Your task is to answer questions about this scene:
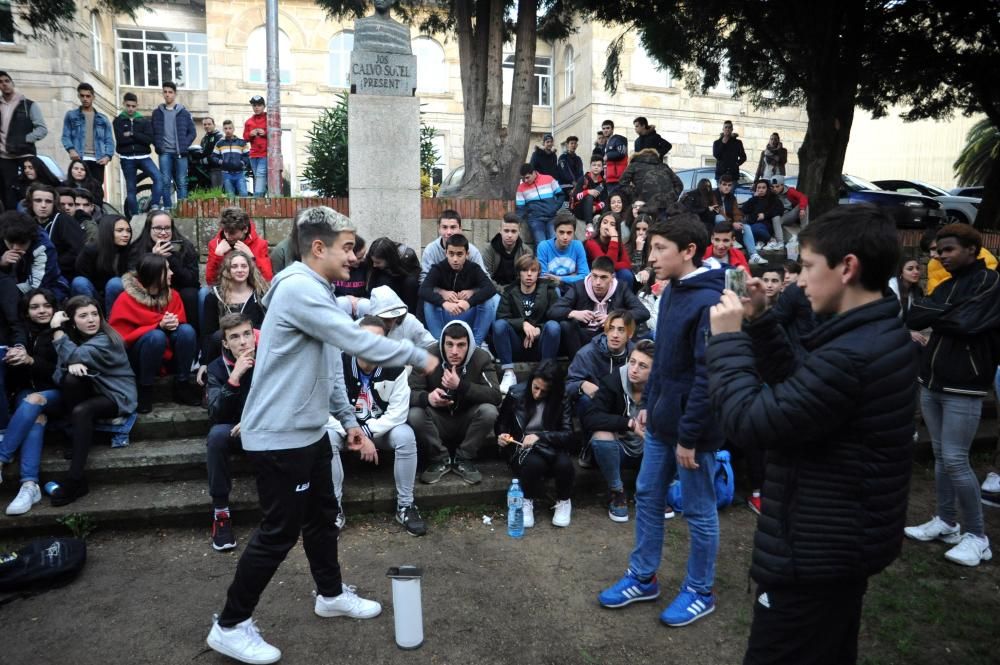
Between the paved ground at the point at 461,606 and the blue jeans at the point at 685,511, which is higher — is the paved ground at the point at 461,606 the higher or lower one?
the lower one

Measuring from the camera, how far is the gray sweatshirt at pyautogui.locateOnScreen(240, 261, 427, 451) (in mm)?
2844

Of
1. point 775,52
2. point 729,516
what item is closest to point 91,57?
point 775,52

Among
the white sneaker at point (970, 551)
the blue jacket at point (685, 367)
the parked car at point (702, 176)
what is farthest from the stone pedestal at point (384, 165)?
the parked car at point (702, 176)

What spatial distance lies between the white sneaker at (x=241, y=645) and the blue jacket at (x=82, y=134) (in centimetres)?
941

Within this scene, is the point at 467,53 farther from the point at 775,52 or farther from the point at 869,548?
the point at 869,548

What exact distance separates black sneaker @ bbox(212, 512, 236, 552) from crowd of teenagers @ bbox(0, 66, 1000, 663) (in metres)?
0.02

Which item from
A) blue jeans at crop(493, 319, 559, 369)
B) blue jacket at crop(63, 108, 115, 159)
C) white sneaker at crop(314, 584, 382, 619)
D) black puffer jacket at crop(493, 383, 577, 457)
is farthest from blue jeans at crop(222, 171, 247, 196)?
white sneaker at crop(314, 584, 382, 619)

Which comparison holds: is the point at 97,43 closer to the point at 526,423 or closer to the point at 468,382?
the point at 468,382

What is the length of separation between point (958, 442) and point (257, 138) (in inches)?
449

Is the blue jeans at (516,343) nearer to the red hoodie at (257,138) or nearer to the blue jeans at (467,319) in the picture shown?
the blue jeans at (467,319)

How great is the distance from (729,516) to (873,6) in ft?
31.9

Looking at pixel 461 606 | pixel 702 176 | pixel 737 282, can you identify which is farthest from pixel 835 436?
pixel 702 176

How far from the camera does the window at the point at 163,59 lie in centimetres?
2667

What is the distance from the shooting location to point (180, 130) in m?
11.1
